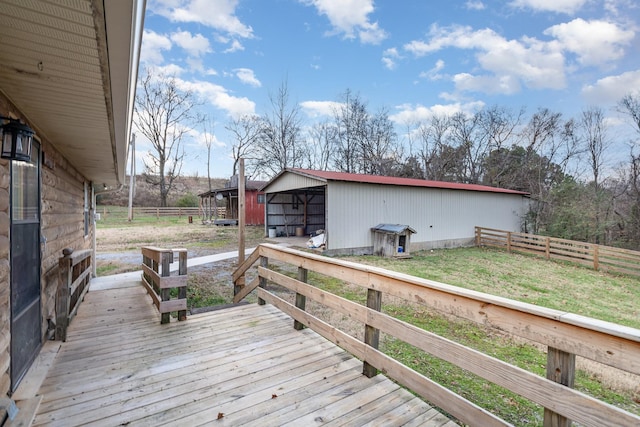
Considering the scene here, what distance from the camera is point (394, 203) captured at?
11898mm

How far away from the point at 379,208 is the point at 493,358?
10194mm

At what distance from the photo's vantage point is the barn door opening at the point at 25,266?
→ 2.26 m

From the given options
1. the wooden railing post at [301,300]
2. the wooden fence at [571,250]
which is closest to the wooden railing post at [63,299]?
the wooden railing post at [301,300]

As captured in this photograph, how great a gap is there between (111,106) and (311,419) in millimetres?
2658

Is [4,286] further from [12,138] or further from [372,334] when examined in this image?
[372,334]

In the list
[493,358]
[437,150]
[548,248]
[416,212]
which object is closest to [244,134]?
[437,150]

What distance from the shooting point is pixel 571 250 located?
11.2m

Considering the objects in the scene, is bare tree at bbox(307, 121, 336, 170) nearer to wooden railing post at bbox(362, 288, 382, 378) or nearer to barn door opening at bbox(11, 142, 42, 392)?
barn door opening at bbox(11, 142, 42, 392)

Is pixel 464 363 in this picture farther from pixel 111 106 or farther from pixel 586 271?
pixel 586 271

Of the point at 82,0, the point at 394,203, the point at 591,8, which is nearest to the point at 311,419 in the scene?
the point at 82,0

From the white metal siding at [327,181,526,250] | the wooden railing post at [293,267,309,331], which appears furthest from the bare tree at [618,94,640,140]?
the wooden railing post at [293,267,309,331]

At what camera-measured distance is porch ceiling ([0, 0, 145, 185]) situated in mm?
1183

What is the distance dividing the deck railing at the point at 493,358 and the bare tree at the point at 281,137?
24902 millimetres

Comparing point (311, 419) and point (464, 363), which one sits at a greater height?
point (464, 363)
